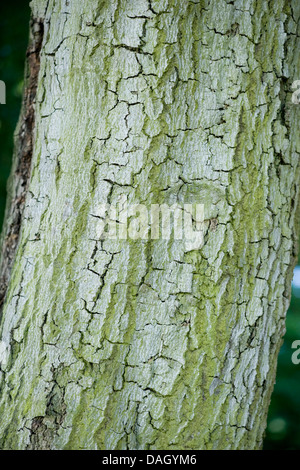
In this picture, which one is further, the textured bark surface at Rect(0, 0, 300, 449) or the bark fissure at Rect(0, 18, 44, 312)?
Result: the bark fissure at Rect(0, 18, 44, 312)

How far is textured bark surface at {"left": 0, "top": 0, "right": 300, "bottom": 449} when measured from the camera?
4.05ft

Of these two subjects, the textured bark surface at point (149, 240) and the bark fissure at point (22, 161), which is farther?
the bark fissure at point (22, 161)

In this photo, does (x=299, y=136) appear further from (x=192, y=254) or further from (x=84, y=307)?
(x=84, y=307)

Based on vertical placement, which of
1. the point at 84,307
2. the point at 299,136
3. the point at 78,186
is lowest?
the point at 84,307

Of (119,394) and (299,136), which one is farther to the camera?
(299,136)

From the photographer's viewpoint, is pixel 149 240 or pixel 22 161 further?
pixel 22 161

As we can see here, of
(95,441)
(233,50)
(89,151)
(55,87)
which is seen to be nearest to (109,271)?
(89,151)

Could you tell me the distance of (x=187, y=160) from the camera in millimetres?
1250

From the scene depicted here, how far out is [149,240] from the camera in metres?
1.25

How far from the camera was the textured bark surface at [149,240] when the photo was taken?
1.24m

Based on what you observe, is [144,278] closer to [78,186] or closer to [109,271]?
[109,271]

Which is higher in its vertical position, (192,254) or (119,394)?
(192,254)

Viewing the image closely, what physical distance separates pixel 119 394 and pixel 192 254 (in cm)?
44

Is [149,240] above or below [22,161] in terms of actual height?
below
